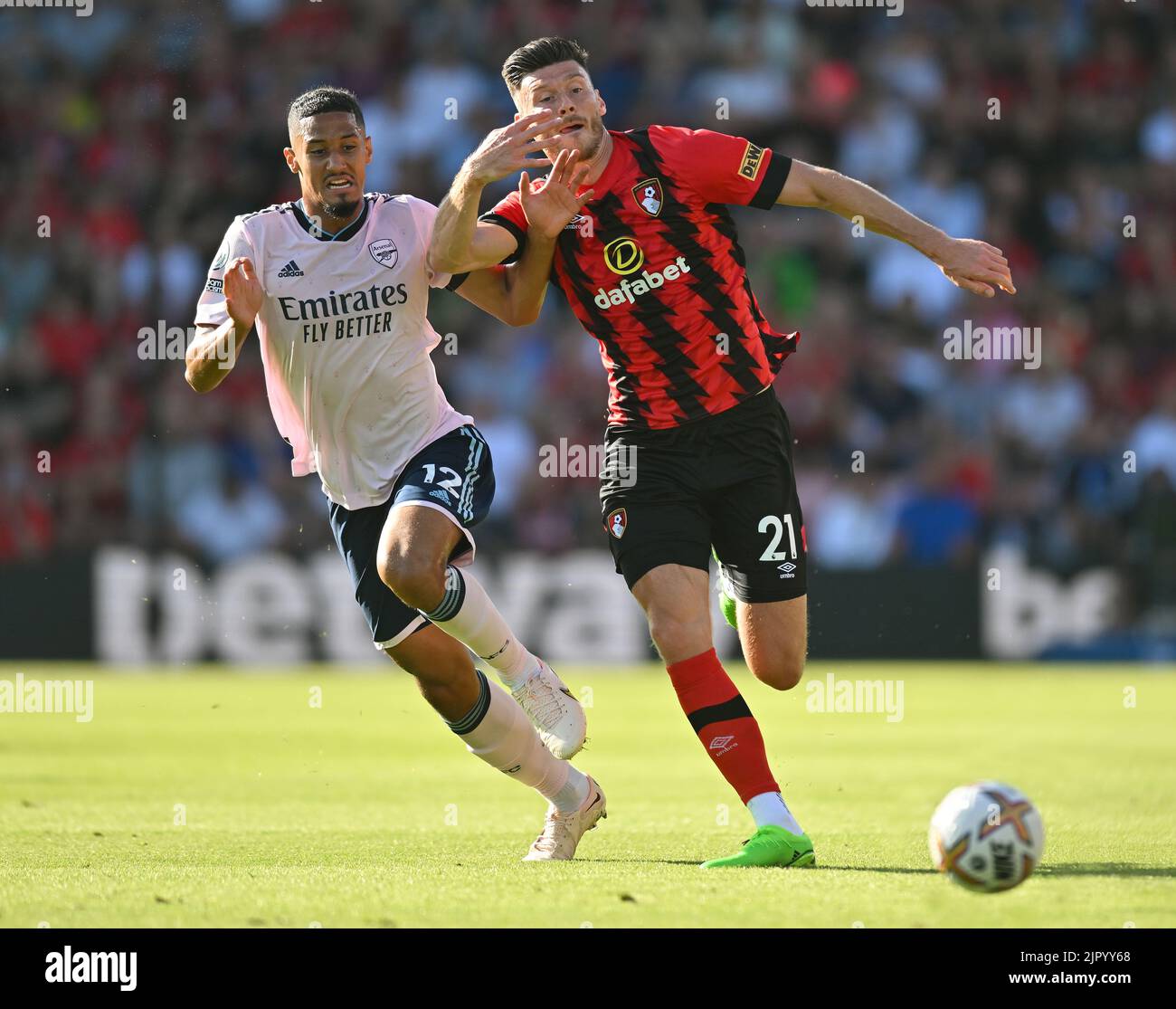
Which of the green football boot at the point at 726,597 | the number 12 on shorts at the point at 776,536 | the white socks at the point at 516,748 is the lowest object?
the white socks at the point at 516,748

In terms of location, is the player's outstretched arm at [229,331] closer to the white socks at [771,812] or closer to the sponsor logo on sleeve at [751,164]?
the sponsor logo on sleeve at [751,164]

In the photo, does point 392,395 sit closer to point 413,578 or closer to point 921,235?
point 413,578

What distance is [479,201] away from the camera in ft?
21.7

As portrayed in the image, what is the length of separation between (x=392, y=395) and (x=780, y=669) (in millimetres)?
1946

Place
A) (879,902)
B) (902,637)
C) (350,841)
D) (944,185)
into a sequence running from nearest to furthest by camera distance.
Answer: (879,902), (350,841), (902,637), (944,185)

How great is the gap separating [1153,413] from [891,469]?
293 centimetres

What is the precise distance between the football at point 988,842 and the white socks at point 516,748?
1812 millimetres

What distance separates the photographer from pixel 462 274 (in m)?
7.24

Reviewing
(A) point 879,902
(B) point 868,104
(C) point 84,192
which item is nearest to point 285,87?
(C) point 84,192

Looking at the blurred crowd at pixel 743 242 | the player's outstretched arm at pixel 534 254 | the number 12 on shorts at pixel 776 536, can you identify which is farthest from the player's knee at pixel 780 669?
the blurred crowd at pixel 743 242

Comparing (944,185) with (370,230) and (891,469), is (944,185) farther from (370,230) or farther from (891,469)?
(370,230)

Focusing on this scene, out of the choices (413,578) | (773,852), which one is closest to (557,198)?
(413,578)

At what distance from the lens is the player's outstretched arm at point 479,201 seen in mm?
6602

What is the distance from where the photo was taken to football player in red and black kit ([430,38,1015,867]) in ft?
22.6
